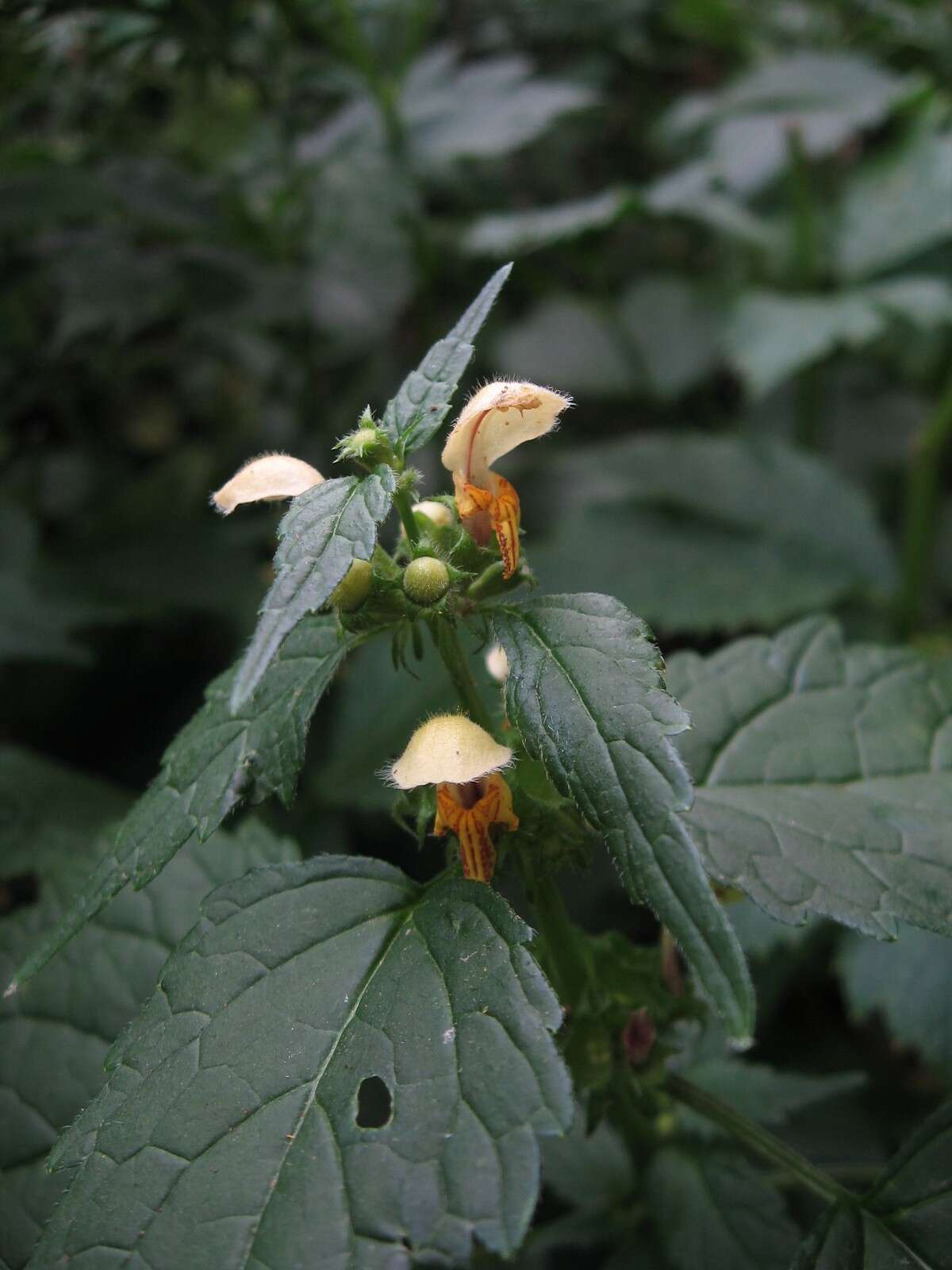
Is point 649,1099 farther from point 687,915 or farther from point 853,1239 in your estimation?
point 687,915

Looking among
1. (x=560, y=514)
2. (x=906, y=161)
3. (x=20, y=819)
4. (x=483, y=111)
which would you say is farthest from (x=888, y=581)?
(x=20, y=819)

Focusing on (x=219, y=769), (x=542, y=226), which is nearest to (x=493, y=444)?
(x=219, y=769)

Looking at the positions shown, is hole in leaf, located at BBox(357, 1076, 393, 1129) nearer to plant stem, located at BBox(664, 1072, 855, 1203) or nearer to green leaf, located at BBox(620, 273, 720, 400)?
plant stem, located at BBox(664, 1072, 855, 1203)

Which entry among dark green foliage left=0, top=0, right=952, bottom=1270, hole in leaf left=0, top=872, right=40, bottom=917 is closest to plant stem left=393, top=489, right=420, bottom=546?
dark green foliage left=0, top=0, right=952, bottom=1270

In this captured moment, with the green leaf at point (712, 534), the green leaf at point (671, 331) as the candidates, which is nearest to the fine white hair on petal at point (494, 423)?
the green leaf at point (712, 534)

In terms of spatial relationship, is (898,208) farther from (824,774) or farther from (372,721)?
(824,774)

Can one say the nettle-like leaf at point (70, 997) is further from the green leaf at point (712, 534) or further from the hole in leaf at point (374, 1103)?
the green leaf at point (712, 534)
